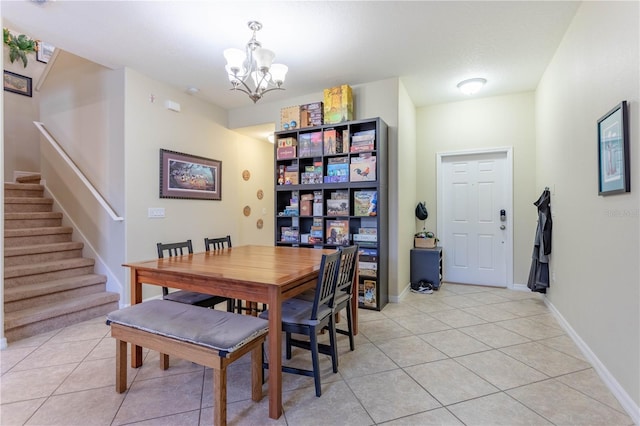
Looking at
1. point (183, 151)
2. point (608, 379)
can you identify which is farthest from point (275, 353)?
point (183, 151)

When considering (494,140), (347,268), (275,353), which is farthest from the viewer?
(494,140)

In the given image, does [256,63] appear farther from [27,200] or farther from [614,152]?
[27,200]

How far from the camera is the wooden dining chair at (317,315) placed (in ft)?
6.11

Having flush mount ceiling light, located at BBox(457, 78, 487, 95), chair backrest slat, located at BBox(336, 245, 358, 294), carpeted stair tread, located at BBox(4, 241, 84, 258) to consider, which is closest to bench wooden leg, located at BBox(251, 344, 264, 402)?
chair backrest slat, located at BBox(336, 245, 358, 294)

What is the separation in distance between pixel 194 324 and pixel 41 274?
2.83m

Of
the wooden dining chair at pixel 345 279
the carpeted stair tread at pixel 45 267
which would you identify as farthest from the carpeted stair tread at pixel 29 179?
the wooden dining chair at pixel 345 279

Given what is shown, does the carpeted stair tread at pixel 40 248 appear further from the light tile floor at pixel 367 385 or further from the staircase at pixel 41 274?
the light tile floor at pixel 367 385

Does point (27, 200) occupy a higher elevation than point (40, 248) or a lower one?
higher

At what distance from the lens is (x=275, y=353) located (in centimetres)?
167

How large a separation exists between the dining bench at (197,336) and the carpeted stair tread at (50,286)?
1.91 m

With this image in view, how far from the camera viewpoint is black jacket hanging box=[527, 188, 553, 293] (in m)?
3.32

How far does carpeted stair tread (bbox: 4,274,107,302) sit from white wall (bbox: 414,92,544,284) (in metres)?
4.43

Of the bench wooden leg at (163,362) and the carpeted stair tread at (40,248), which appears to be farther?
the carpeted stair tread at (40,248)

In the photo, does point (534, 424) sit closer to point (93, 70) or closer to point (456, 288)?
point (456, 288)
